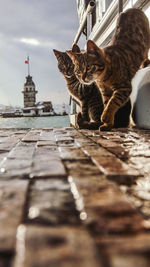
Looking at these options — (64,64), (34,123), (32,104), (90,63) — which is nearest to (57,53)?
(64,64)

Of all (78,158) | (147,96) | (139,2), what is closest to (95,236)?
(78,158)

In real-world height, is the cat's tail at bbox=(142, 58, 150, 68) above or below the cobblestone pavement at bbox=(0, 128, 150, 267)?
above

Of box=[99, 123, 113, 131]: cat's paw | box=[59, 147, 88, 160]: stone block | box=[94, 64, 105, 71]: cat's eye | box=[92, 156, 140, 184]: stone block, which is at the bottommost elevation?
box=[92, 156, 140, 184]: stone block

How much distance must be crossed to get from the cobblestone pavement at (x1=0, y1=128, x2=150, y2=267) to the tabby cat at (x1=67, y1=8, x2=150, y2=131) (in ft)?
6.63

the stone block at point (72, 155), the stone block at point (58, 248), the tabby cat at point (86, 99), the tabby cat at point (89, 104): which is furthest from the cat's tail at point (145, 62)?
the stone block at point (58, 248)

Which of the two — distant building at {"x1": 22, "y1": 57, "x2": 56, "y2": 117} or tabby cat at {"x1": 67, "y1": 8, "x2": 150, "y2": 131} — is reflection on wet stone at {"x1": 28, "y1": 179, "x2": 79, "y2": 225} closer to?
tabby cat at {"x1": 67, "y1": 8, "x2": 150, "y2": 131}

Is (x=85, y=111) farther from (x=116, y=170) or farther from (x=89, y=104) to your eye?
(x=116, y=170)

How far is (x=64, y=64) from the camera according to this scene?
4.38 metres

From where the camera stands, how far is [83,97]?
404 centimetres

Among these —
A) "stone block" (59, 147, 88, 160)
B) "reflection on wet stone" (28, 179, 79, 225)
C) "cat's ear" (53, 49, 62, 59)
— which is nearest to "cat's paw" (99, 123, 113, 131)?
"stone block" (59, 147, 88, 160)

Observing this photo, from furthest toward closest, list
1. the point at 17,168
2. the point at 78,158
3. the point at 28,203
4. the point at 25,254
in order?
1. the point at 78,158
2. the point at 17,168
3. the point at 28,203
4. the point at 25,254

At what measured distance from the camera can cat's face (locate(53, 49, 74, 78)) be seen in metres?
4.31

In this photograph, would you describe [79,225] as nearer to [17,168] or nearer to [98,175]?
[98,175]

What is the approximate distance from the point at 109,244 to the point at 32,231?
0.71ft
